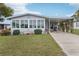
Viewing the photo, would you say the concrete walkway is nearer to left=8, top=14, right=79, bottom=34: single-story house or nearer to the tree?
left=8, top=14, right=79, bottom=34: single-story house

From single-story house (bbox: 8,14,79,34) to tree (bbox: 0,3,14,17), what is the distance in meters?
0.11

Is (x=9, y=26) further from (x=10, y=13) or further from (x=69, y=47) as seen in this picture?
(x=69, y=47)

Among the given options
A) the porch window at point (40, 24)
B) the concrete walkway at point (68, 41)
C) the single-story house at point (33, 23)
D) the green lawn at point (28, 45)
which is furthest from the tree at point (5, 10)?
the concrete walkway at point (68, 41)

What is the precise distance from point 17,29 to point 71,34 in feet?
3.51

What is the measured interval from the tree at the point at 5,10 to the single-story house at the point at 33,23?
11cm

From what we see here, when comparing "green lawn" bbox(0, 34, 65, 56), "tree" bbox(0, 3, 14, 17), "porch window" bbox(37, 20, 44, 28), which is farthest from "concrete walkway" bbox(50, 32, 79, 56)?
"tree" bbox(0, 3, 14, 17)

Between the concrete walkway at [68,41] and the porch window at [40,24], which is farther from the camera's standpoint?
the porch window at [40,24]

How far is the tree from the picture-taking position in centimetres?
1267

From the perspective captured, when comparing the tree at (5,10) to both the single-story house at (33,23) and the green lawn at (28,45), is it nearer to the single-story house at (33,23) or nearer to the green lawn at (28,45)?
the single-story house at (33,23)

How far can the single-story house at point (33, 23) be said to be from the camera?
12.8m

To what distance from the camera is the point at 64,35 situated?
12891 millimetres

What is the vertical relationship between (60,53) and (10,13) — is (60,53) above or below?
below

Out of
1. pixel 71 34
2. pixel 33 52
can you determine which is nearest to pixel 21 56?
pixel 33 52

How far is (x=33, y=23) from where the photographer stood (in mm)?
12828
